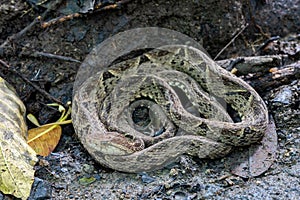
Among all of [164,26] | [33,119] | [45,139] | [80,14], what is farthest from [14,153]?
[164,26]

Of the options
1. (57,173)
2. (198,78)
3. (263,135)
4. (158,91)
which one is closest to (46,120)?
(57,173)

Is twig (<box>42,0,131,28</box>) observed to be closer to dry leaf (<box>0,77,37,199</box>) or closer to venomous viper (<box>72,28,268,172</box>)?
venomous viper (<box>72,28,268,172</box>)

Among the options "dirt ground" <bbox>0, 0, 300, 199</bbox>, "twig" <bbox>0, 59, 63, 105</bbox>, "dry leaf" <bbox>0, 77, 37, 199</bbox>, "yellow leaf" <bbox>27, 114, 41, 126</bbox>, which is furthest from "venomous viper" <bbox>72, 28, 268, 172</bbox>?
"dry leaf" <bbox>0, 77, 37, 199</bbox>

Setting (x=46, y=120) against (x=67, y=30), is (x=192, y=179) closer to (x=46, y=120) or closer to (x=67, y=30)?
(x=46, y=120)

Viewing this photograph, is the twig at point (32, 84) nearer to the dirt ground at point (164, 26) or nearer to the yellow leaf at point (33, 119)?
the dirt ground at point (164, 26)

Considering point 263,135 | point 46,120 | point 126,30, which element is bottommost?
point 263,135

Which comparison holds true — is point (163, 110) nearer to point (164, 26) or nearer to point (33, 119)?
point (164, 26)
